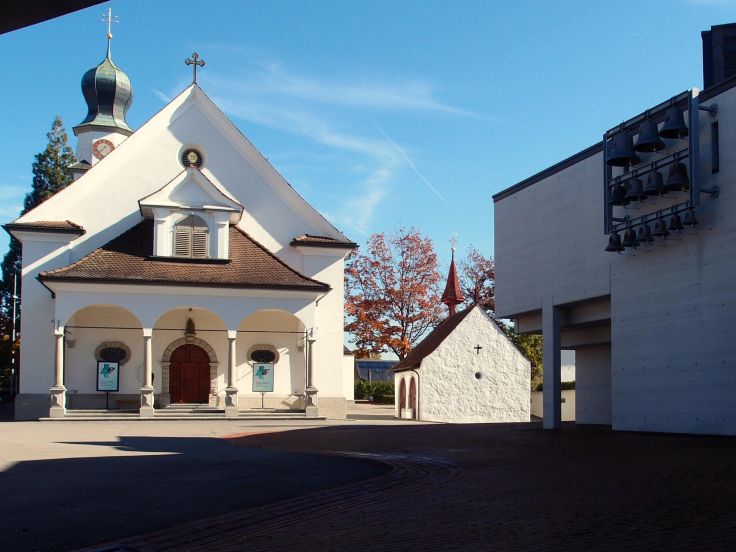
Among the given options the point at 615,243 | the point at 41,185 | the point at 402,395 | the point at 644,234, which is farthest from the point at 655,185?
the point at 41,185

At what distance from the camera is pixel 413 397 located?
43.4 metres

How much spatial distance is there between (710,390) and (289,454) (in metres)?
9.41

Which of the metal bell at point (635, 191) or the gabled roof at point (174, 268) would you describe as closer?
the metal bell at point (635, 191)

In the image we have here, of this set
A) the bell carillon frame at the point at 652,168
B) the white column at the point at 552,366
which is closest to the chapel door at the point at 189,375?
the white column at the point at 552,366

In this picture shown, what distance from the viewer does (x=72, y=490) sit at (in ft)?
33.7

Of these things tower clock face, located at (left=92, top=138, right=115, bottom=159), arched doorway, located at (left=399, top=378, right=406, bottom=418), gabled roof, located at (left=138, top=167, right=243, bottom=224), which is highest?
tower clock face, located at (left=92, top=138, right=115, bottom=159)

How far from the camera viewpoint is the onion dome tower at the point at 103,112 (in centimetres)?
4753

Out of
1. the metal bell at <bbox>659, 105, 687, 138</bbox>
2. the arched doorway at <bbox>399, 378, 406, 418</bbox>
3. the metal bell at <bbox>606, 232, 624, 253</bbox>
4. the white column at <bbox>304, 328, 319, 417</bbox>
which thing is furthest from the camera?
the arched doorway at <bbox>399, 378, 406, 418</bbox>

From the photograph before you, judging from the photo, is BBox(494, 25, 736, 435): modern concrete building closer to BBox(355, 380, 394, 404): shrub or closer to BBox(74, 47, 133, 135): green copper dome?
BBox(74, 47, 133, 135): green copper dome

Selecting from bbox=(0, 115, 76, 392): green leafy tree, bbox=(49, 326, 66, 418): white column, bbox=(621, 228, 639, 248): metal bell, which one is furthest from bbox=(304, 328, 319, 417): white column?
bbox=(0, 115, 76, 392): green leafy tree

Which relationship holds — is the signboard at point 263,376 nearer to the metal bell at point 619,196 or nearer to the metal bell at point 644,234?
the metal bell at point 619,196

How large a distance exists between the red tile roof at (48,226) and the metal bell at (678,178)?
22.6 meters

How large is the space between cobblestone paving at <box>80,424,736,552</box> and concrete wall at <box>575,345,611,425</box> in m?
15.6

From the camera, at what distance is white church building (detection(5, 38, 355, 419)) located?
1296 inches
